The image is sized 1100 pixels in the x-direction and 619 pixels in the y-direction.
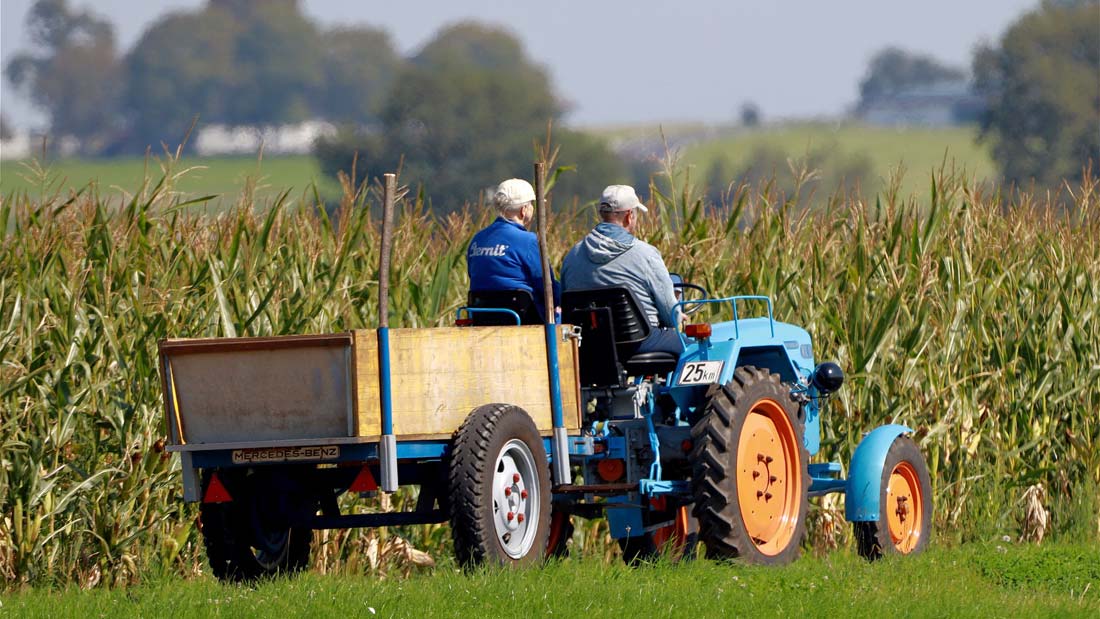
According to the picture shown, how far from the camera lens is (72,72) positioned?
445ft

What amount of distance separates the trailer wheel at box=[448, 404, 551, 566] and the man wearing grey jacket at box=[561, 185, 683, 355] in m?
0.97

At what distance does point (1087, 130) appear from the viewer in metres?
66.5

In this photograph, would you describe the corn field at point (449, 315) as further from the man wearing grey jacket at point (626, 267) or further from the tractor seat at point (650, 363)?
the tractor seat at point (650, 363)

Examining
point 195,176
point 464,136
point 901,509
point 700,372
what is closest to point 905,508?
point 901,509

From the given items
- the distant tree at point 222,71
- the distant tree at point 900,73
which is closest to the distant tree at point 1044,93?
the distant tree at point 222,71

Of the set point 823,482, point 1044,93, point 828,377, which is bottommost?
point 823,482

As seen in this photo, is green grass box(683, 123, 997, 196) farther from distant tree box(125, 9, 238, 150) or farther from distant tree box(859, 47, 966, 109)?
distant tree box(859, 47, 966, 109)

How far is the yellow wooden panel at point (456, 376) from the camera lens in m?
7.61

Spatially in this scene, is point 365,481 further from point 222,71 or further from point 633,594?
point 222,71

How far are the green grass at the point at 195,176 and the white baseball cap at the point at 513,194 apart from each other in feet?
4.90

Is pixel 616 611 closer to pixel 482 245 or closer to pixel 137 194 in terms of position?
pixel 482 245

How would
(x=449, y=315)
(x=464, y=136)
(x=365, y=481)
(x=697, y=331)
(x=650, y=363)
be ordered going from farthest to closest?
(x=464, y=136) → (x=449, y=315) → (x=650, y=363) → (x=697, y=331) → (x=365, y=481)

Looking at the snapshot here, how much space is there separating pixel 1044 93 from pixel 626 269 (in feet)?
208

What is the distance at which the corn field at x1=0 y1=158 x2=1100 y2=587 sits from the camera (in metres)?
8.90
